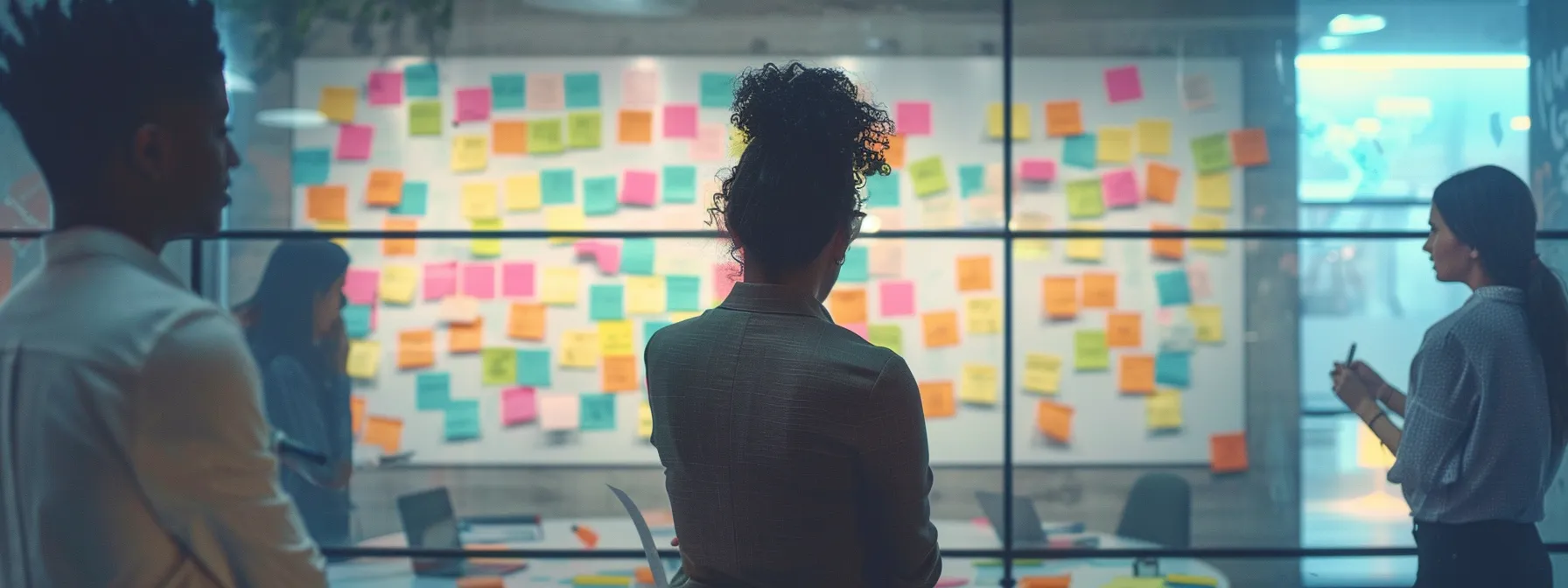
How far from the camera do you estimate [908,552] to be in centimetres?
116

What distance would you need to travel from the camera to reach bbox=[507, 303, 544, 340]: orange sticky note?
3264mm

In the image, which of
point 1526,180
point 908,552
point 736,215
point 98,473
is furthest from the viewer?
point 1526,180

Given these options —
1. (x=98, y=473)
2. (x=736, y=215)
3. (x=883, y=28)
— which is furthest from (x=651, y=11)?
(x=98, y=473)

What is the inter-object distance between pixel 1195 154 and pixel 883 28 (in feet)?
3.45

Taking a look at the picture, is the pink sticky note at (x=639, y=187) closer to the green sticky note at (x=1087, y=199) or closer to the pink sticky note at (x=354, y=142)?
the pink sticky note at (x=354, y=142)

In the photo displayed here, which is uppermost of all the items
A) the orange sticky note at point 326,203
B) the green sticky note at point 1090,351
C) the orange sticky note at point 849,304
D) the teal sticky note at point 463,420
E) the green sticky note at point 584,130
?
the green sticky note at point 584,130

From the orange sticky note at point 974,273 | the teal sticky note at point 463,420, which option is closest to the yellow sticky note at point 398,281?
the teal sticky note at point 463,420

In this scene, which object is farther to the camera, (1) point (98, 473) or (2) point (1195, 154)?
(2) point (1195, 154)

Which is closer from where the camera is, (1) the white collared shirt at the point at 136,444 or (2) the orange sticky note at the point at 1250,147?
(1) the white collared shirt at the point at 136,444

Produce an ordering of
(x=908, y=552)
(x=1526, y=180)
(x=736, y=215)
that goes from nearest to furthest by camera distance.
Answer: (x=908, y=552)
(x=736, y=215)
(x=1526, y=180)

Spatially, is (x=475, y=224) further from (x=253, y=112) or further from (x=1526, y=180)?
(x=1526, y=180)

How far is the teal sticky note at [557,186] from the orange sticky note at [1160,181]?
180cm

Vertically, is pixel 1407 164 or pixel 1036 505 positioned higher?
pixel 1407 164

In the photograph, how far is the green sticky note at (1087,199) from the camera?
3.21m
